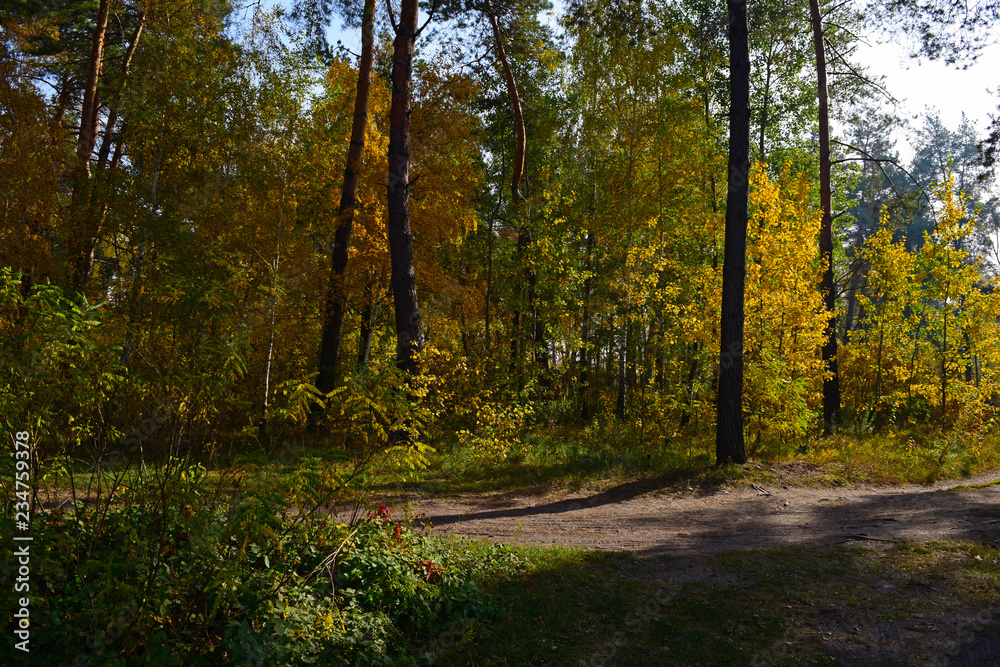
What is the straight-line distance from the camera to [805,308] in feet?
40.1

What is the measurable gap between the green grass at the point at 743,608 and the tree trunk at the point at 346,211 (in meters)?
10.7

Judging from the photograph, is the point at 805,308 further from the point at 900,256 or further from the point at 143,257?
the point at 143,257

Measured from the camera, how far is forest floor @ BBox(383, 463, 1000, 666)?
4.09 m

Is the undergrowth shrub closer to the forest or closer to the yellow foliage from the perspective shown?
the forest

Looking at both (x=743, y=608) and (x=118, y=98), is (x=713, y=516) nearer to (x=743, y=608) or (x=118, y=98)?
(x=743, y=608)

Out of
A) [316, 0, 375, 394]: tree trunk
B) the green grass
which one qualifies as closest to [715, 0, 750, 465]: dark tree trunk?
the green grass

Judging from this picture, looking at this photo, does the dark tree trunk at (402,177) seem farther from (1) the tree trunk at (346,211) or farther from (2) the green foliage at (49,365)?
(2) the green foliage at (49,365)

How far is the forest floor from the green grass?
17 mm

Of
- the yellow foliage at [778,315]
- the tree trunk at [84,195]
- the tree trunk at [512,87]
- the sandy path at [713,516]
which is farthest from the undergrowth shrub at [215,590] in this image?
the tree trunk at [84,195]

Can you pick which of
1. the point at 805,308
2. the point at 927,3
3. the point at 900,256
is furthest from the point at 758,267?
the point at 900,256

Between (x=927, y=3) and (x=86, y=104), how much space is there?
18.0 metres

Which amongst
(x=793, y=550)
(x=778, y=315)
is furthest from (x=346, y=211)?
(x=793, y=550)

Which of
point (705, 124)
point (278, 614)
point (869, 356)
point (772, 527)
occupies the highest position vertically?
point (705, 124)

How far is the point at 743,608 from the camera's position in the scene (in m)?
4.70
